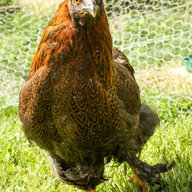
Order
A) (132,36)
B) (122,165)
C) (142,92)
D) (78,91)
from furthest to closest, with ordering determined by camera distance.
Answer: (132,36) → (142,92) → (122,165) → (78,91)

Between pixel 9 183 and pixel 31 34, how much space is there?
3.10 meters

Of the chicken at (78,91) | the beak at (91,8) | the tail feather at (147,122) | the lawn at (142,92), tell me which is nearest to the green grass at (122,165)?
the lawn at (142,92)

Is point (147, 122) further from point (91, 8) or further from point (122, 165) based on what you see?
point (91, 8)

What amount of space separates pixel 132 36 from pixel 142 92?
1.26 meters

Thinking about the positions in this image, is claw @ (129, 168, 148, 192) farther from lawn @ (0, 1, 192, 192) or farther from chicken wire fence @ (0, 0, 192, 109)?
chicken wire fence @ (0, 0, 192, 109)

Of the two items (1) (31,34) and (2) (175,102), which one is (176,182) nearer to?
(2) (175,102)

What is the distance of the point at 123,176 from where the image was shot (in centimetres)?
314

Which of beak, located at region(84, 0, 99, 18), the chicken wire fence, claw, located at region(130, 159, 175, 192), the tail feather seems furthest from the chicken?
the chicken wire fence


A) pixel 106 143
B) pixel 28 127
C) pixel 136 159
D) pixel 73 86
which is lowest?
pixel 136 159

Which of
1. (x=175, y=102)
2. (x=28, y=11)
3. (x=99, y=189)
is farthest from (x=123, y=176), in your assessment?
(x=28, y=11)

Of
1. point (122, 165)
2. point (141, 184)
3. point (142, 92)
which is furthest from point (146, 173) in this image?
point (142, 92)

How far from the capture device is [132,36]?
5195 millimetres

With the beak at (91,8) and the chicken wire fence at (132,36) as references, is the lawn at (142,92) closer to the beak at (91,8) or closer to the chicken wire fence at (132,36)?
the chicken wire fence at (132,36)

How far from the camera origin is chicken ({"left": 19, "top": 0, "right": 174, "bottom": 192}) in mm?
1862
